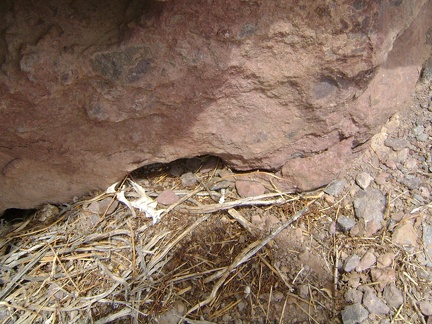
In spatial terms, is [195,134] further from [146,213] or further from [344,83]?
[344,83]

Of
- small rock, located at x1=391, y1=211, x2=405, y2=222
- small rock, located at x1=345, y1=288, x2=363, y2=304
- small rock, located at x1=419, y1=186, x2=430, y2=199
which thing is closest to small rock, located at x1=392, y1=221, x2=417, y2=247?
small rock, located at x1=391, y1=211, x2=405, y2=222

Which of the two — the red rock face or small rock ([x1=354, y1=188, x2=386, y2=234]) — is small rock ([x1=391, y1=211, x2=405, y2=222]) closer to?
small rock ([x1=354, y1=188, x2=386, y2=234])

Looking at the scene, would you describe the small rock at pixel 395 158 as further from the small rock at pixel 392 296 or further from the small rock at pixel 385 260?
the small rock at pixel 392 296

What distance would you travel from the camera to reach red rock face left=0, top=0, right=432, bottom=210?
1384mm

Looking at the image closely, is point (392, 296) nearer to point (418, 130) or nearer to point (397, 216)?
point (397, 216)

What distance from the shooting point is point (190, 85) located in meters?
1.54

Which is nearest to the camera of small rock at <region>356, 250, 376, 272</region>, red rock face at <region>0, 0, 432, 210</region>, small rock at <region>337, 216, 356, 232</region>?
red rock face at <region>0, 0, 432, 210</region>

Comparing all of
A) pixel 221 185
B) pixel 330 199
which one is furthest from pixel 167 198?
pixel 330 199

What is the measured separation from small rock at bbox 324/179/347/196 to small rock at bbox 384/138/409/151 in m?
0.29

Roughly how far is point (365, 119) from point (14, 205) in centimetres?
160

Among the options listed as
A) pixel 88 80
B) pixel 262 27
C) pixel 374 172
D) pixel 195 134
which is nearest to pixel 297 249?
pixel 374 172

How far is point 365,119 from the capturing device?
1.81 meters

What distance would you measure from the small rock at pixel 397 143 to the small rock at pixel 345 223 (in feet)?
1.39

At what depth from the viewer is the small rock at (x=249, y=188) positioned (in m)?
1.95
